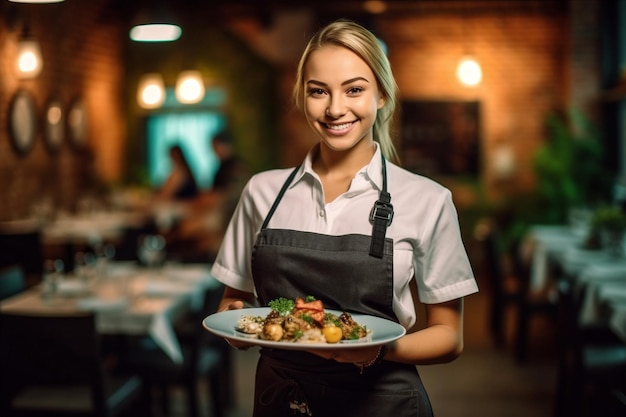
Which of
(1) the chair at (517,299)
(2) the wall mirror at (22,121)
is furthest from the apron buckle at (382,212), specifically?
(2) the wall mirror at (22,121)

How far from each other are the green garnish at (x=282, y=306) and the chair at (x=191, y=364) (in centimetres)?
207

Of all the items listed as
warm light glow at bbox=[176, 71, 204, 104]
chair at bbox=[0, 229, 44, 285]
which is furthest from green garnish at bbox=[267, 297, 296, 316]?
warm light glow at bbox=[176, 71, 204, 104]

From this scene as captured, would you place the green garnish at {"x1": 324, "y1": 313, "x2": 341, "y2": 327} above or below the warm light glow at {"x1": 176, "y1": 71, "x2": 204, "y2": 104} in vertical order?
below

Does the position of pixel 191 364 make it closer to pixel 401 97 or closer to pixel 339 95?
pixel 339 95

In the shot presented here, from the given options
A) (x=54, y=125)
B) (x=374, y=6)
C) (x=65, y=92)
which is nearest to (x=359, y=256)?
(x=54, y=125)

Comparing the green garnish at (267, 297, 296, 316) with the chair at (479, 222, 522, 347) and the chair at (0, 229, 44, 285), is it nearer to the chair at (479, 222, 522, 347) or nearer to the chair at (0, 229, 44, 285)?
the chair at (479, 222, 522, 347)

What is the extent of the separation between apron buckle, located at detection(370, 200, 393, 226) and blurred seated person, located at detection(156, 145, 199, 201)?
6.52 metres

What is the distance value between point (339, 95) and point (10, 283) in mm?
3237

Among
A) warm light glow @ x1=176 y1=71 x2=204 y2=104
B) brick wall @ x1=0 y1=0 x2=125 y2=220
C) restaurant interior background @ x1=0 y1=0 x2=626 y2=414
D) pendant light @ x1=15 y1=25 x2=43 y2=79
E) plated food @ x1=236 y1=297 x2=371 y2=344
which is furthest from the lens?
warm light glow @ x1=176 y1=71 x2=204 y2=104

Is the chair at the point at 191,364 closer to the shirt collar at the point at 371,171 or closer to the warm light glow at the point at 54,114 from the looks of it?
the shirt collar at the point at 371,171

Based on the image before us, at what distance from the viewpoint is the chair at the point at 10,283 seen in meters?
4.12

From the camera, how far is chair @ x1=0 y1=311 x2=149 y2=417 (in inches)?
118

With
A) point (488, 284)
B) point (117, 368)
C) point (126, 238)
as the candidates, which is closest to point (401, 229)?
point (117, 368)

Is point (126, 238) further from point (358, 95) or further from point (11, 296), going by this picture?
point (358, 95)
